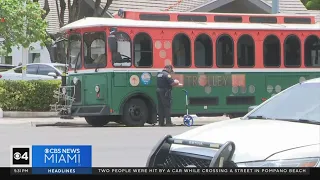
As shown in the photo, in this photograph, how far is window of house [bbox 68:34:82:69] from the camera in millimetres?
19391

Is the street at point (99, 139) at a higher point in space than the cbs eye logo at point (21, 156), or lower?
lower

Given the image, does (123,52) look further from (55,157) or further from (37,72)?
(55,157)

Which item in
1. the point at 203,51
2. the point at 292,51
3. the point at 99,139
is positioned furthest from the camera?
the point at 292,51

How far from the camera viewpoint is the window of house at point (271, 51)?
20.2 metres

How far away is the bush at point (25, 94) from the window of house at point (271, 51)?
24.1ft

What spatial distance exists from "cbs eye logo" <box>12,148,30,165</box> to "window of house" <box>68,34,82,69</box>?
11373mm

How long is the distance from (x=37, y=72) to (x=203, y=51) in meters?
11.8

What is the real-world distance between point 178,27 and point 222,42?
5.04 ft

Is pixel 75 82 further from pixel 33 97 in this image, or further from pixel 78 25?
pixel 33 97

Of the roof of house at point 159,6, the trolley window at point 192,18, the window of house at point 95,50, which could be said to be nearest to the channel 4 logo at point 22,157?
the window of house at point 95,50

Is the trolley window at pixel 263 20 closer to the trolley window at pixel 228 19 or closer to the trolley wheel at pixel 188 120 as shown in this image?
the trolley window at pixel 228 19

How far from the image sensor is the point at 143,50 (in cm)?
1897

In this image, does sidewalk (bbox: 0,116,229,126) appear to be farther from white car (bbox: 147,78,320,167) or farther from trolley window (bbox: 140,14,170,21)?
white car (bbox: 147,78,320,167)

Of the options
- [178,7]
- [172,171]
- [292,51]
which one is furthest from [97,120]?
[172,171]
